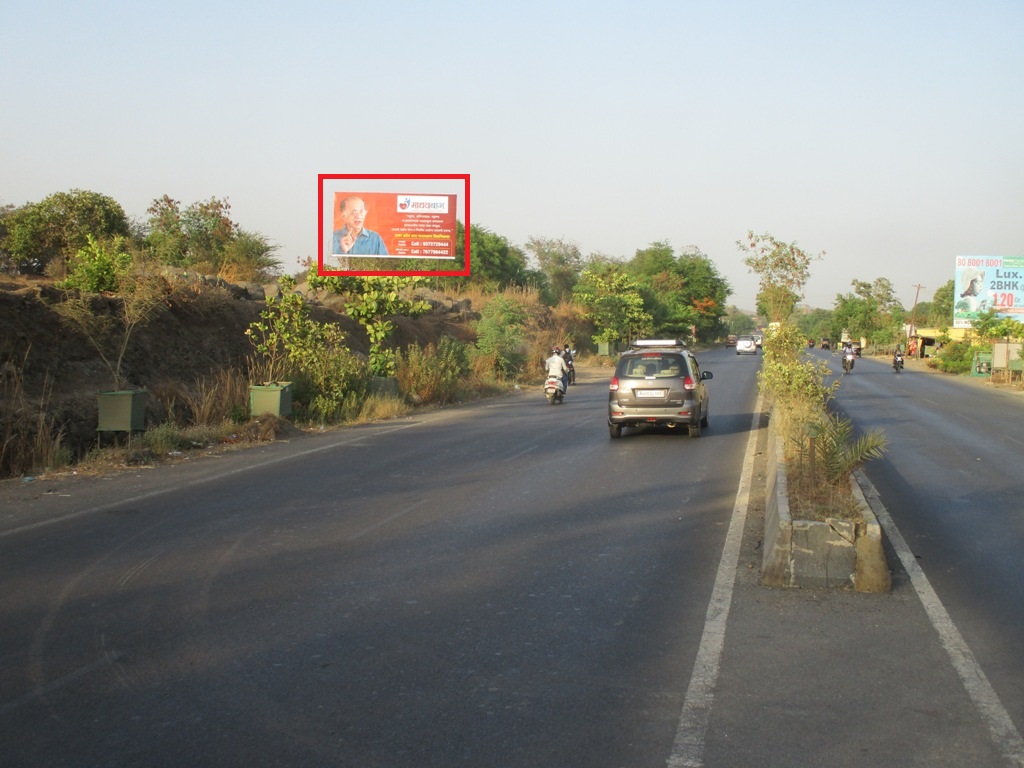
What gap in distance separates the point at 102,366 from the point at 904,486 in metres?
15.2

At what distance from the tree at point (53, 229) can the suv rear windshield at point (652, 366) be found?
15.3 meters

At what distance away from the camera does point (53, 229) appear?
2717 cm

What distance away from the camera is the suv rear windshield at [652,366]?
17250 mm

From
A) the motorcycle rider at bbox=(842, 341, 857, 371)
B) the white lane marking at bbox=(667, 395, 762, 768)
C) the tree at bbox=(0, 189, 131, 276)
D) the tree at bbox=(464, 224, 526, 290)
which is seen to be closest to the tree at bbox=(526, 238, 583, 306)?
the tree at bbox=(464, 224, 526, 290)

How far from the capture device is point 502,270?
220 ft

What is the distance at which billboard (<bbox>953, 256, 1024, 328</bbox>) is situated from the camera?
55.6 m

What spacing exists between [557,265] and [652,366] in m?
75.1

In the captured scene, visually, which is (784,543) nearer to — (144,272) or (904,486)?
(904,486)

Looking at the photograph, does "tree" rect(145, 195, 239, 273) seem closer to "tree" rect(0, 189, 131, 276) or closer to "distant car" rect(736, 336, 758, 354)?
"tree" rect(0, 189, 131, 276)

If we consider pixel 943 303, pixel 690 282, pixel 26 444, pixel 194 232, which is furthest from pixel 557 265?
pixel 26 444

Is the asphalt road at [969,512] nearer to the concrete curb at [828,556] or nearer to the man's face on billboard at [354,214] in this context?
the concrete curb at [828,556]

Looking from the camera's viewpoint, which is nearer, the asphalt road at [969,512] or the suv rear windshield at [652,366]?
the asphalt road at [969,512]

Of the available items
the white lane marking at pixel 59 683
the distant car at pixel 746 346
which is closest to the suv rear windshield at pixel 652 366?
the white lane marking at pixel 59 683

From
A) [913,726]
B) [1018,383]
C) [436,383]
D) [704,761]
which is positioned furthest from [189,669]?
[1018,383]
